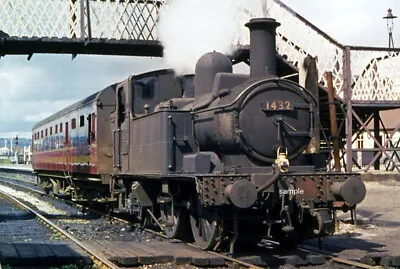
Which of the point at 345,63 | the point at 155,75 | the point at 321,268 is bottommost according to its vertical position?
the point at 321,268

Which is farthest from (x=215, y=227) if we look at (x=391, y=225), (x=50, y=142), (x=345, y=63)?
(x=50, y=142)

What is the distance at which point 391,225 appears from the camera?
13742 millimetres

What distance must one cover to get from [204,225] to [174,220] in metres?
1.10

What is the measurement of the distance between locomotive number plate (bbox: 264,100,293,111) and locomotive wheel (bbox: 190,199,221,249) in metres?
1.79

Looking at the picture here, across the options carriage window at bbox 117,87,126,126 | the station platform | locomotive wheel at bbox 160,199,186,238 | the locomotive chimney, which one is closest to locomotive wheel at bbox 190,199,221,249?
locomotive wheel at bbox 160,199,186,238

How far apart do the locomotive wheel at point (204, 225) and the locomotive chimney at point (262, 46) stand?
2.26m

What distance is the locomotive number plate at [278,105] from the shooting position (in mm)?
9508

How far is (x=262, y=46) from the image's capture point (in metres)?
9.81

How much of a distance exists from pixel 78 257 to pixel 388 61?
15.0 metres

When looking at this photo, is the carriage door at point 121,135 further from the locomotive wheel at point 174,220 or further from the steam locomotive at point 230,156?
the locomotive wheel at point 174,220

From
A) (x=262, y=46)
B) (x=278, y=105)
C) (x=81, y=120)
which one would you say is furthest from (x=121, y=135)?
(x=278, y=105)

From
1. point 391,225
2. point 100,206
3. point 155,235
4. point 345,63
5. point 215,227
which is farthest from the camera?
point 345,63

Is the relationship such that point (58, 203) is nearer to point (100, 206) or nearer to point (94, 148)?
point (100, 206)

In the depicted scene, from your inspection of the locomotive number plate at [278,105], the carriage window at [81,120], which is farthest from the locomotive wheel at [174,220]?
the carriage window at [81,120]
